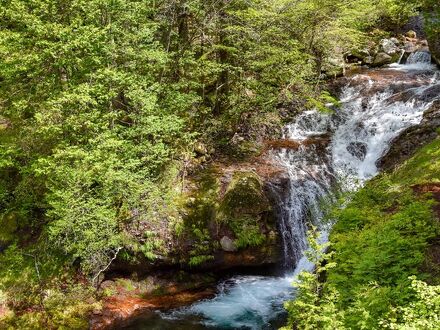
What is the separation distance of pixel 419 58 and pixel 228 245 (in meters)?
16.5

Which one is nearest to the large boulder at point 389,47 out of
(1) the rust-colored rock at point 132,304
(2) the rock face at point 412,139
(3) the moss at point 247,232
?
(2) the rock face at point 412,139

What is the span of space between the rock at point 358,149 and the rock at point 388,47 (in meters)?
10.3

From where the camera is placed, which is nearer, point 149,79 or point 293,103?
point 149,79

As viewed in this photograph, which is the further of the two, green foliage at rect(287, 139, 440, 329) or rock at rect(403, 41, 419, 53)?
rock at rect(403, 41, 419, 53)

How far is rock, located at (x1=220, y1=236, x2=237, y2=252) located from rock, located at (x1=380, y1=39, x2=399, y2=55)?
17044 mm

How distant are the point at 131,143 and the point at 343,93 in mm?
11787

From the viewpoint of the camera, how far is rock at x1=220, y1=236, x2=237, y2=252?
1159 cm

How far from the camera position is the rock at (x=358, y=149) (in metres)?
15.1

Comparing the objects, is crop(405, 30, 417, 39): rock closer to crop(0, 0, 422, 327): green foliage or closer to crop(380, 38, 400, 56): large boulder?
crop(380, 38, 400, 56): large boulder

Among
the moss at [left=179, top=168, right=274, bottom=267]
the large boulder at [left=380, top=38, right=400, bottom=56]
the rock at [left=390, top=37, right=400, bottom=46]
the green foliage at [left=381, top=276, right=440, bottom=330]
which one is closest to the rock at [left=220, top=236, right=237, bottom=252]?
the moss at [left=179, top=168, right=274, bottom=267]

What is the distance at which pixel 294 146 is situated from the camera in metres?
15.2

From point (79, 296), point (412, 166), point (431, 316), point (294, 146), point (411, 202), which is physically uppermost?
point (294, 146)

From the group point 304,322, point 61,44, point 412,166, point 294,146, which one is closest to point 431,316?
point 304,322

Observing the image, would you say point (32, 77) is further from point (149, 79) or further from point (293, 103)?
point (293, 103)
